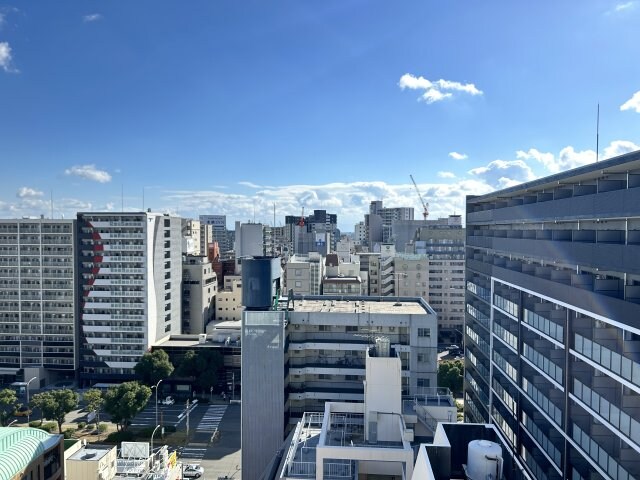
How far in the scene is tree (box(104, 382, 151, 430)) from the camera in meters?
42.6

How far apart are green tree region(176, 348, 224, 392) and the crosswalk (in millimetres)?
2997

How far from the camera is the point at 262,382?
35562mm

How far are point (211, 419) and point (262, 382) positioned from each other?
16.4m

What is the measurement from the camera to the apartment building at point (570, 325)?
562 inches

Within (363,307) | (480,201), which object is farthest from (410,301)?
(480,201)

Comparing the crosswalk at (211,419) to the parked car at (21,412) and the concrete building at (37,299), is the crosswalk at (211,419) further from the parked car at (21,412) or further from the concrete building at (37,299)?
the concrete building at (37,299)

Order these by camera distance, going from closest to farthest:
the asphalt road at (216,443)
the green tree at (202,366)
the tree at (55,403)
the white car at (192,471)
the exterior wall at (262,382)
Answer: the exterior wall at (262,382)
the white car at (192,471)
the asphalt road at (216,443)
the tree at (55,403)
the green tree at (202,366)

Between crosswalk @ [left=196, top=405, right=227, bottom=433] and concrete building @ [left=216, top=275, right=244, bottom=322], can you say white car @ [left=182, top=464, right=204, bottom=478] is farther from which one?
concrete building @ [left=216, top=275, right=244, bottom=322]

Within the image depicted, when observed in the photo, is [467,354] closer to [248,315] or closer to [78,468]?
[248,315]

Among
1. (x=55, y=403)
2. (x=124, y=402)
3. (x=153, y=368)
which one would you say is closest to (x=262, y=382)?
(x=124, y=402)

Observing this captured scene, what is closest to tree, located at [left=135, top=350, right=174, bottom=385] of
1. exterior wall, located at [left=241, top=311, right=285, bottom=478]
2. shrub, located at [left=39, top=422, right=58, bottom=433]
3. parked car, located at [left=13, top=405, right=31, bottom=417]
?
shrub, located at [left=39, top=422, right=58, bottom=433]

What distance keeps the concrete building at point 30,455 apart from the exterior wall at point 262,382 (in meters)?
12.7

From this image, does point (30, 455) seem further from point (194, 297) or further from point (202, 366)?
point (194, 297)

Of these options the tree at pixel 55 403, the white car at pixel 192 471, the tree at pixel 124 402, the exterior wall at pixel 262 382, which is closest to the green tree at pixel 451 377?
the exterior wall at pixel 262 382
